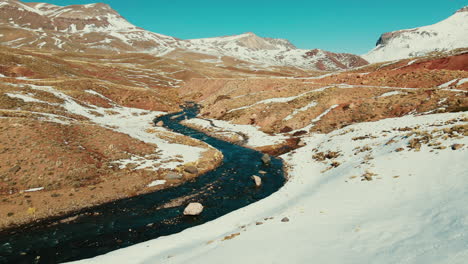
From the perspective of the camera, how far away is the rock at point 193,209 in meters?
20.7

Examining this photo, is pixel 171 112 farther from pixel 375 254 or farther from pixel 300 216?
pixel 375 254

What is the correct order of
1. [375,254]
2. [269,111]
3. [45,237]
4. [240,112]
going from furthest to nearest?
[240,112] < [269,111] < [45,237] < [375,254]

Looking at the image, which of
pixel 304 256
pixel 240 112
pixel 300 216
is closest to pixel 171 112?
pixel 240 112

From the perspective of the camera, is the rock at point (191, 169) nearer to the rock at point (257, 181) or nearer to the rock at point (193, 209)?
the rock at point (257, 181)

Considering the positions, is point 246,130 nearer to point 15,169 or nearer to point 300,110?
point 300,110

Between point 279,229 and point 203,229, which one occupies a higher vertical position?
point 279,229

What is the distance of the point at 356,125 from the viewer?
1529 inches

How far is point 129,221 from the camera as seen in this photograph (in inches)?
776

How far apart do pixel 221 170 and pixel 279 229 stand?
17177mm

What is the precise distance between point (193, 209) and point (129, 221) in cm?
510

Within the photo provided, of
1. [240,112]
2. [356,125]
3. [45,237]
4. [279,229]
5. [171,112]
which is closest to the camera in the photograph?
[279,229]

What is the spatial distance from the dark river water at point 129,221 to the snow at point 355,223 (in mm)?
1944

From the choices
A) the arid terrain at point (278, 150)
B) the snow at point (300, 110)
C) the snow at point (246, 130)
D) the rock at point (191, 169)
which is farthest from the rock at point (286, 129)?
the rock at point (191, 169)

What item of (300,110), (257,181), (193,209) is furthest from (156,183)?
(300,110)
